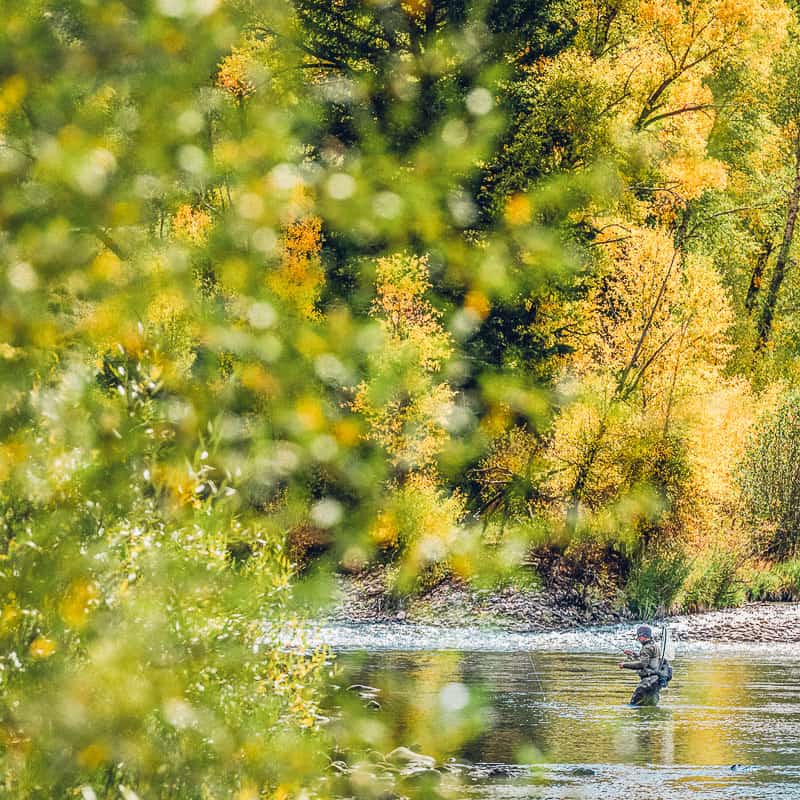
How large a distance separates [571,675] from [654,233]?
13.1 meters

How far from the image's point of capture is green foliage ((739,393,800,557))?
1345 inches

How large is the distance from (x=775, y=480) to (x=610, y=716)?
17.7m

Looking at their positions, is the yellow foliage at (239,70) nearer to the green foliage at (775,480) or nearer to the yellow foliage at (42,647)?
the yellow foliage at (42,647)

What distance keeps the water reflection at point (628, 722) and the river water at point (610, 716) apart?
0.02m

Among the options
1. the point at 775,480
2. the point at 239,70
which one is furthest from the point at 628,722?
the point at 775,480

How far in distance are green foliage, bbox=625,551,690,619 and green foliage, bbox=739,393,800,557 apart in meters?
3.75

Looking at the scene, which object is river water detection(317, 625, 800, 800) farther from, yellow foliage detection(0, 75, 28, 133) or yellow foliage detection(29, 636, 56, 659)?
yellow foliage detection(0, 75, 28, 133)

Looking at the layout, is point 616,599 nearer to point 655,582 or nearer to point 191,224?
point 655,582

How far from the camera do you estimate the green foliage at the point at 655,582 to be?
100ft

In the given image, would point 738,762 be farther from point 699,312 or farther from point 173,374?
point 699,312

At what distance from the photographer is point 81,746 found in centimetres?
234

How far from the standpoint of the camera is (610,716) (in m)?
18.2

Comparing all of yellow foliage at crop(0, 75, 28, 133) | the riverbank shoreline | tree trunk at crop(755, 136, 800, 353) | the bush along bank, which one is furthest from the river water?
tree trunk at crop(755, 136, 800, 353)

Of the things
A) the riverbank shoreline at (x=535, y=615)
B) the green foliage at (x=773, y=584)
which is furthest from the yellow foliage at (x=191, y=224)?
the green foliage at (x=773, y=584)
